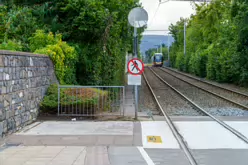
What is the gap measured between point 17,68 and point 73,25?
6.92 metres

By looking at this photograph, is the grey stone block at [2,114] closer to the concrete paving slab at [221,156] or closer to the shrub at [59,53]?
the concrete paving slab at [221,156]

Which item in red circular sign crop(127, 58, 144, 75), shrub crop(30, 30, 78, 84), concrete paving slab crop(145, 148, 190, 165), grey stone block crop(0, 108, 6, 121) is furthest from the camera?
shrub crop(30, 30, 78, 84)

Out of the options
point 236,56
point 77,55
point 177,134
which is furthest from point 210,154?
point 236,56

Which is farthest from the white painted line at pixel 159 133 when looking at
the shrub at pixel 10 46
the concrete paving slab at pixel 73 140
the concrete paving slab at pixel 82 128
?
the shrub at pixel 10 46

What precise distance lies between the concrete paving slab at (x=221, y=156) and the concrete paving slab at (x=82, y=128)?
2.28 m

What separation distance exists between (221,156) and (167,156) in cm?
100

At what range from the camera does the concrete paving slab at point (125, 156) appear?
689cm

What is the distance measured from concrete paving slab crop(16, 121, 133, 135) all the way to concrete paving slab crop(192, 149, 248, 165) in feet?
7.49

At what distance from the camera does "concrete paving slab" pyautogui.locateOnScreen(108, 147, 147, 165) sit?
6.89 meters

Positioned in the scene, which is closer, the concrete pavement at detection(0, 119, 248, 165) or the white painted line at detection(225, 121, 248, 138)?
the concrete pavement at detection(0, 119, 248, 165)

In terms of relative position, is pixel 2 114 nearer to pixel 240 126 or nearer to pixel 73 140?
pixel 73 140

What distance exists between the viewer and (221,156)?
729 cm

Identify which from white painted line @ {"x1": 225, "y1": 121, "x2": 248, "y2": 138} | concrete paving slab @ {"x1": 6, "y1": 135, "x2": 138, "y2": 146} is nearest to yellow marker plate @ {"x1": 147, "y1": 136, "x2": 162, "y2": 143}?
concrete paving slab @ {"x1": 6, "y1": 135, "x2": 138, "y2": 146}

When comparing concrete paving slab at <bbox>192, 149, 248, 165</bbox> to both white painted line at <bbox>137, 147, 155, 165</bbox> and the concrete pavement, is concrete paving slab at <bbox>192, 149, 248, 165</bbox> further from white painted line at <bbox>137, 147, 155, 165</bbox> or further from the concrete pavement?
white painted line at <bbox>137, 147, 155, 165</bbox>
